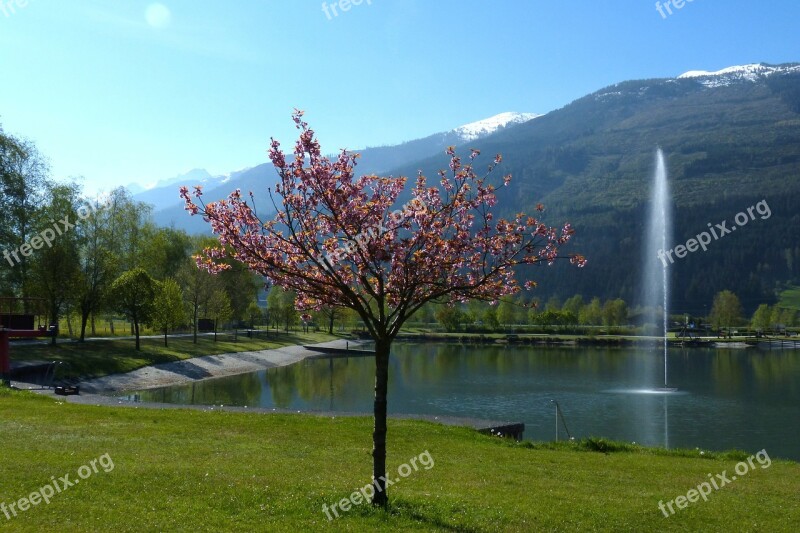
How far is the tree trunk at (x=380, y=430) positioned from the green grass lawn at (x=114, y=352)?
42.7m

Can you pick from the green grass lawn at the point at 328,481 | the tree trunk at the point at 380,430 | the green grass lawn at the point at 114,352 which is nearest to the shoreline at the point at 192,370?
the green grass lawn at the point at 114,352

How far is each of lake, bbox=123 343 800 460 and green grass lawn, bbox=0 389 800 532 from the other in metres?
16.2

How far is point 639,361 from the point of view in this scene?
99.5 metres

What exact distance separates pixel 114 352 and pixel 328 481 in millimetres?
51656

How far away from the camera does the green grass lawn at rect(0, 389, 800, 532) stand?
1170 centimetres

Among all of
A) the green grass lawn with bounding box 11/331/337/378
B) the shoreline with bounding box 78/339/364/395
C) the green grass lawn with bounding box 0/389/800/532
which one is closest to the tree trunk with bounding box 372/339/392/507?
the green grass lawn with bounding box 0/389/800/532

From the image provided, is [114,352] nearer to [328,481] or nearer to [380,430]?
[328,481]

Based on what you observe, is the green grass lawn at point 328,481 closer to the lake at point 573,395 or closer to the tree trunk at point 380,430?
the tree trunk at point 380,430

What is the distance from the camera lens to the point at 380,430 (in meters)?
13.0

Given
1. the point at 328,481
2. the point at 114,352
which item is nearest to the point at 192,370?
the point at 114,352

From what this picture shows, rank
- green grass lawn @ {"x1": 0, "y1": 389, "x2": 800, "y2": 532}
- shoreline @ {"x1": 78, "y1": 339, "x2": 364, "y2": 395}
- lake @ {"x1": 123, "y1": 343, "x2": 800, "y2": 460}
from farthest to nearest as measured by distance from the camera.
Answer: shoreline @ {"x1": 78, "y1": 339, "x2": 364, "y2": 395} → lake @ {"x1": 123, "y1": 343, "x2": 800, "y2": 460} → green grass lawn @ {"x1": 0, "y1": 389, "x2": 800, "y2": 532}

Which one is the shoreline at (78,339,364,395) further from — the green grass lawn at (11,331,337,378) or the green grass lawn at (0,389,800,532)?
the green grass lawn at (0,389,800,532)

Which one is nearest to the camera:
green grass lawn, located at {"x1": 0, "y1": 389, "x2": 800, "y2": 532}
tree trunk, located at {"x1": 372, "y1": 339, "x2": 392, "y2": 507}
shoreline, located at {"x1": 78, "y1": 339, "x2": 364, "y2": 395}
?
green grass lawn, located at {"x1": 0, "y1": 389, "x2": 800, "y2": 532}

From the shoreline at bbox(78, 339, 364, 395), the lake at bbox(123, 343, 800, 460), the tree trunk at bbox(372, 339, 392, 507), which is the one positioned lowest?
the lake at bbox(123, 343, 800, 460)
